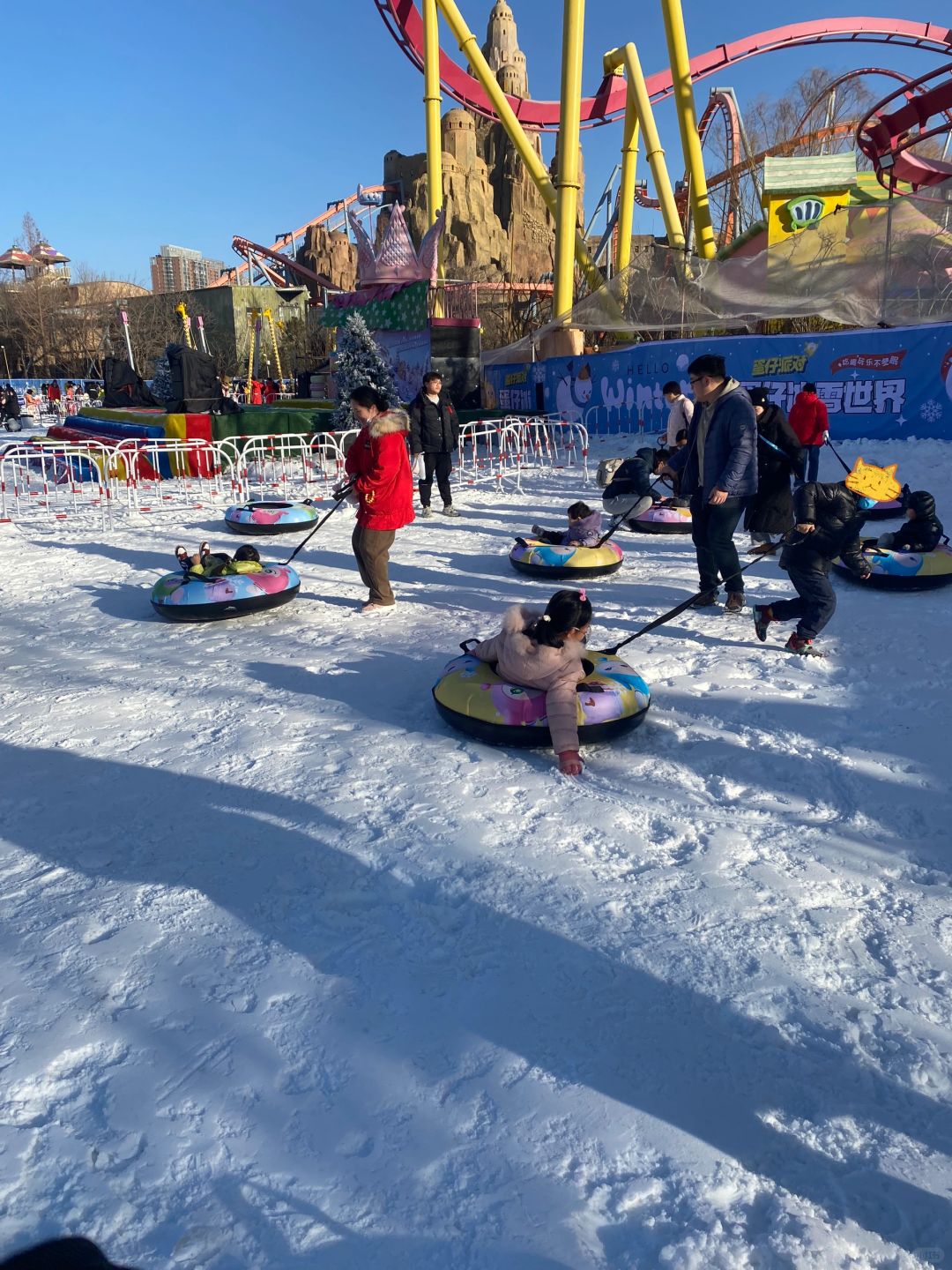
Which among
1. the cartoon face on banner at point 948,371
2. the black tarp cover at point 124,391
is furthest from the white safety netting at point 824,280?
the black tarp cover at point 124,391

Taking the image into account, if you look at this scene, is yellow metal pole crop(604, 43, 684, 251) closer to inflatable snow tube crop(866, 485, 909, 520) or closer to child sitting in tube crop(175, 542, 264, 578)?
inflatable snow tube crop(866, 485, 909, 520)

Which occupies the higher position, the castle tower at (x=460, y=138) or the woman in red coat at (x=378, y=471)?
the castle tower at (x=460, y=138)

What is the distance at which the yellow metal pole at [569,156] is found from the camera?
19.8 metres

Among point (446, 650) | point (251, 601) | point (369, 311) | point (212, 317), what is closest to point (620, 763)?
point (446, 650)

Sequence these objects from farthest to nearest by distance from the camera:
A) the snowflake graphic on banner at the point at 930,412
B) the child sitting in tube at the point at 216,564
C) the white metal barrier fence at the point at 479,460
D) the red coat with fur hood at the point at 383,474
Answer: the white metal barrier fence at the point at 479,460 → the snowflake graphic on banner at the point at 930,412 → the child sitting in tube at the point at 216,564 → the red coat with fur hood at the point at 383,474

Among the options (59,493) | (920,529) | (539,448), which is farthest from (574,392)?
(920,529)

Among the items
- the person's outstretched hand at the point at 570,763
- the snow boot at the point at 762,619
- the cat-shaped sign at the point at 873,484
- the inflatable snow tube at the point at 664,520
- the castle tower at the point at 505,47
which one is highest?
the castle tower at the point at 505,47

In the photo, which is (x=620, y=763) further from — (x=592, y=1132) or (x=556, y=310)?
(x=556, y=310)

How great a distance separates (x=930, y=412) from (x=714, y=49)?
21.7m

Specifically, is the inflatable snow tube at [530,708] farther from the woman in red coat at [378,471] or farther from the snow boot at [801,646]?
the woman in red coat at [378,471]

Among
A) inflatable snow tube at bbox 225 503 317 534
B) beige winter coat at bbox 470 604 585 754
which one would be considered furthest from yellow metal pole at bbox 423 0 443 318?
beige winter coat at bbox 470 604 585 754

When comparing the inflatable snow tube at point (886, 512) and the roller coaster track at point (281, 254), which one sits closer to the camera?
the inflatable snow tube at point (886, 512)

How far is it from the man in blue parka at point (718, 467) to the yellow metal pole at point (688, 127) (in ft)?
61.0

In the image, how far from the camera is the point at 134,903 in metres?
3.11
